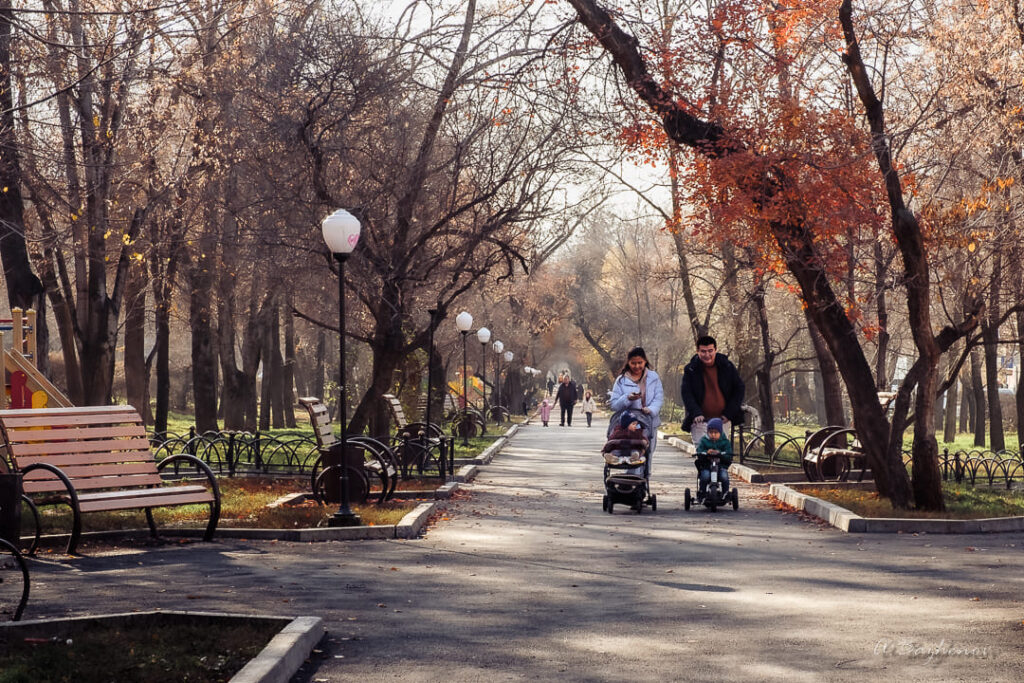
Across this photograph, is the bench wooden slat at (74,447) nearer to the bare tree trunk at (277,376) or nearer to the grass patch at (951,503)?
the grass patch at (951,503)

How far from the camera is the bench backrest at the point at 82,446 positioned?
10.8 meters

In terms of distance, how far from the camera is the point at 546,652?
6539mm

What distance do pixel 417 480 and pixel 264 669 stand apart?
13.1m

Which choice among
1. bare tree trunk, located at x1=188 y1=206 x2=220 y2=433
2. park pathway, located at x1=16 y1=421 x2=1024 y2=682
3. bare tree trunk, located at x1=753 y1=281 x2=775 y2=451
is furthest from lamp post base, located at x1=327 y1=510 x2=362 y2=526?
bare tree trunk, located at x1=188 y1=206 x2=220 y2=433

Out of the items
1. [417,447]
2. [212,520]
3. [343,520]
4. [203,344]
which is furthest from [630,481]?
[203,344]

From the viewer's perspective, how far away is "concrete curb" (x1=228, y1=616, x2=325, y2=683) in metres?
5.65

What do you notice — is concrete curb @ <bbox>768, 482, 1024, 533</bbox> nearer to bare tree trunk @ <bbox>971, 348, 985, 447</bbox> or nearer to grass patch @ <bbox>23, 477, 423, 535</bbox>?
grass patch @ <bbox>23, 477, 423, 535</bbox>

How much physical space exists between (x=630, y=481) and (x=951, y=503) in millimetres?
4001

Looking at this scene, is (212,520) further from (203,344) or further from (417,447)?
(203,344)

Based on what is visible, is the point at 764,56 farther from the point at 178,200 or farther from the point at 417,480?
the point at 178,200

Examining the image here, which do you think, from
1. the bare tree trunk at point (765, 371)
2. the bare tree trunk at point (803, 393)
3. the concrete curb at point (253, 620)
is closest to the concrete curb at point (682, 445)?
the bare tree trunk at point (765, 371)

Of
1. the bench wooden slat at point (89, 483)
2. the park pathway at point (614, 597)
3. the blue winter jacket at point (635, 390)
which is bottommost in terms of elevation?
the park pathway at point (614, 597)

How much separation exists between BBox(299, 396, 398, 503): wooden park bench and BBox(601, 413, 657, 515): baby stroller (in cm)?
256

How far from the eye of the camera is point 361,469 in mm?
14438
